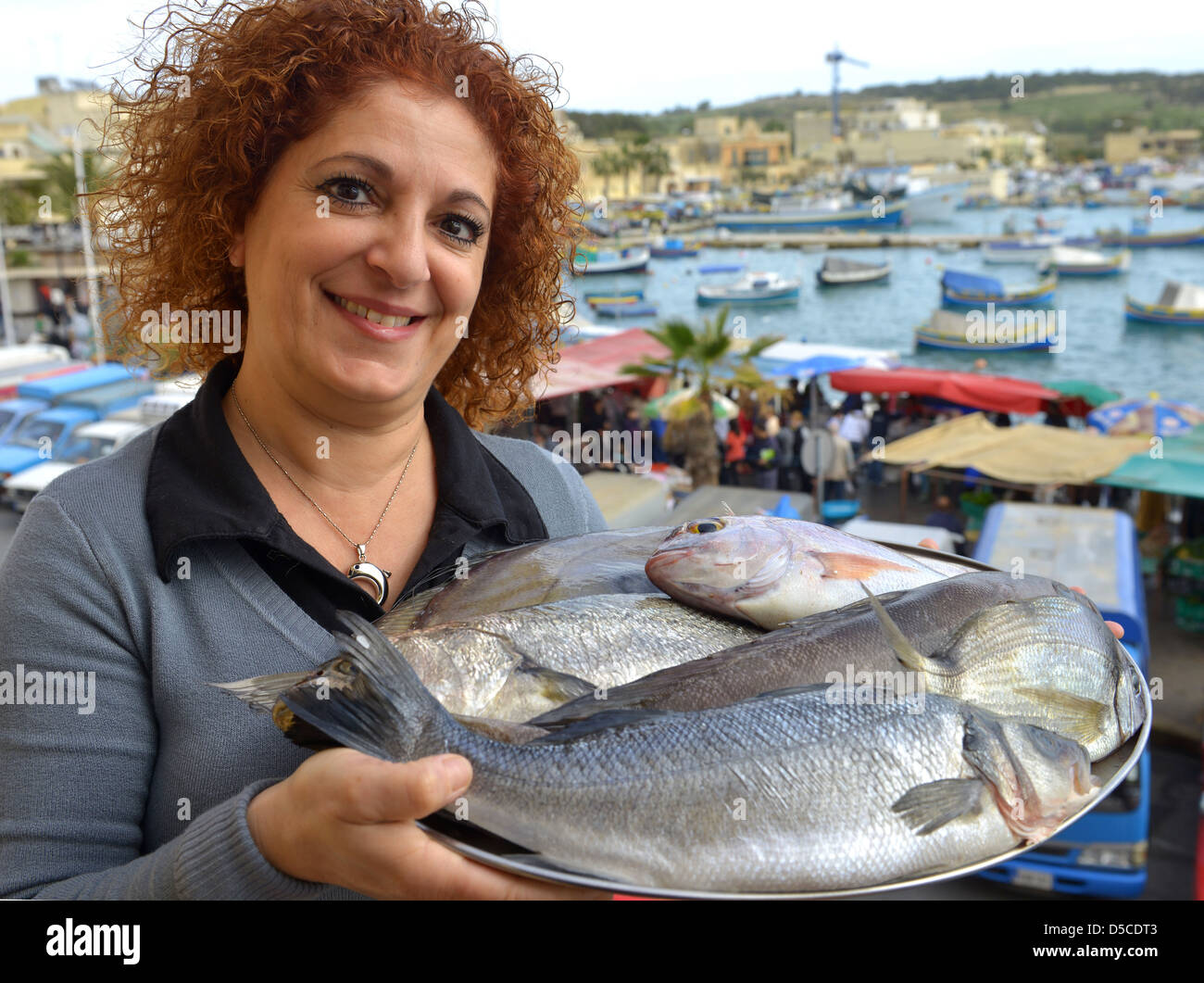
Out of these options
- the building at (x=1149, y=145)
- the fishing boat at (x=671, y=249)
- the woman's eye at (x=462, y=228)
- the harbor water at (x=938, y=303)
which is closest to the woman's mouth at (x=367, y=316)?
the woman's eye at (x=462, y=228)

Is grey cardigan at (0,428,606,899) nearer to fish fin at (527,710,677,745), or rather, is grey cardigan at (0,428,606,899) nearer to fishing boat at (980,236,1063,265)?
fish fin at (527,710,677,745)

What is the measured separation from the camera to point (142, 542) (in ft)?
5.75

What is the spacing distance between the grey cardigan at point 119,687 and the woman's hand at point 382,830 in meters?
0.29

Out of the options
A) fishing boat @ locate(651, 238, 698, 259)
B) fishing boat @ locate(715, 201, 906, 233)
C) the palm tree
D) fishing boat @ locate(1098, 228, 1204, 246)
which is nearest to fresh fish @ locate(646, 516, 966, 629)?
the palm tree

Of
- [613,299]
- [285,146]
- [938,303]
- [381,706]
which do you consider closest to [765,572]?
[381,706]

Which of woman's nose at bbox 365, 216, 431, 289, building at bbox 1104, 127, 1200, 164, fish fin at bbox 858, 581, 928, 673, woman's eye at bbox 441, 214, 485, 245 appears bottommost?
fish fin at bbox 858, 581, 928, 673

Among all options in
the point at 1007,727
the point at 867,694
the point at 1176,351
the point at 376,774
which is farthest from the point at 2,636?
the point at 1176,351

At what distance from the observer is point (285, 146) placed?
1.85 metres

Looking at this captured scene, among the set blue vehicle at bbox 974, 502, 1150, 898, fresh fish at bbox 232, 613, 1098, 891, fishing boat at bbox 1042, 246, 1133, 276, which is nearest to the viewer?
fresh fish at bbox 232, 613, 1098, 891

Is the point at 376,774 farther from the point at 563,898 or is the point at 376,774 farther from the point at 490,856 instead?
the point at 563,898

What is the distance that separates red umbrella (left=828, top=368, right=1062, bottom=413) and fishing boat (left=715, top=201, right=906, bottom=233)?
87.2 meters

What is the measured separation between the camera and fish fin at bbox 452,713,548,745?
135cm

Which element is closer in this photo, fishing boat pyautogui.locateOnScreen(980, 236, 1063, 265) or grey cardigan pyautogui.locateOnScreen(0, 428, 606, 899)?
grey cardigan pyautogui.locateOnScreen(0, 428, 606, 899)

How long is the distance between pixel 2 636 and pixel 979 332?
40152 millimetres
